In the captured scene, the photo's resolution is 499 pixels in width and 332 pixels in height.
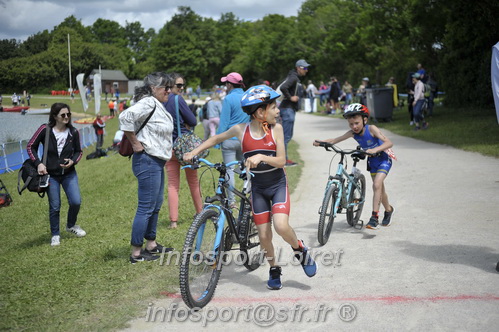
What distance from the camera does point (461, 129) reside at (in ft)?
61.7

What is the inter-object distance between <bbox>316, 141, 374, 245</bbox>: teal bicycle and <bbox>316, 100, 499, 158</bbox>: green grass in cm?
687

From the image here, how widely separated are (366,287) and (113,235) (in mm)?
4008

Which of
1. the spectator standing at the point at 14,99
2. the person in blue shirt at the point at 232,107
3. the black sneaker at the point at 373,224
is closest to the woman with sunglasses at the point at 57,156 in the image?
Answer: the person in blue shirt at the point at 232,107

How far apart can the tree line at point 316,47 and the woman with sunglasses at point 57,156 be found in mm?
3928

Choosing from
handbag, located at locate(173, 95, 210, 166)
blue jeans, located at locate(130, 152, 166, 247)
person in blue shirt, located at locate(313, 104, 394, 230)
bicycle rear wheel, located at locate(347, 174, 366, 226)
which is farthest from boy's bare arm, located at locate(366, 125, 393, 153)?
blue jeans, located at locate(130, 152, 166, 247)

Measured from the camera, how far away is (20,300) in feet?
17.5

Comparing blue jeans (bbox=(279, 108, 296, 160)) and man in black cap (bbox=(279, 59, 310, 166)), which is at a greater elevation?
man in black cap (bbox=(279, 59, 310, 166))

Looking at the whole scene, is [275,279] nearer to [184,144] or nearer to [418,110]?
[184,144]

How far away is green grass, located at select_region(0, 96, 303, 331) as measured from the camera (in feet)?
15.9

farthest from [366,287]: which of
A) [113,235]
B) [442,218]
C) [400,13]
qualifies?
[400,13]

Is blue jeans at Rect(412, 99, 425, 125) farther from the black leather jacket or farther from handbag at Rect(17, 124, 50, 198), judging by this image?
handbag at Rect(17, 124, 50, 198)

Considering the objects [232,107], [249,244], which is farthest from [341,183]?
[232,107]

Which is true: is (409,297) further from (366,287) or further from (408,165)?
(408,165)

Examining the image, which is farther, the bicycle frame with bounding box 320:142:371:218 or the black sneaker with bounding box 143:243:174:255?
the bicycle frame with bounding box 320:142:371:218
